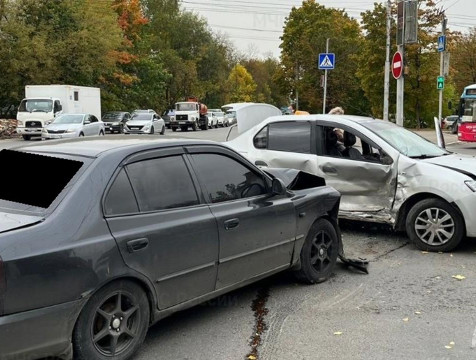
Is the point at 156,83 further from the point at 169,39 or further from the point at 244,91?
the point at 244,91

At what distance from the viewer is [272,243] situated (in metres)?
4.64

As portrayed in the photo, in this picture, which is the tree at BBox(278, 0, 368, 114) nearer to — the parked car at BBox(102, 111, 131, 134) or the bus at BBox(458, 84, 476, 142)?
the parked car at BBox(102, 111, 131, 134)

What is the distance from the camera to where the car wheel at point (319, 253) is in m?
5.17

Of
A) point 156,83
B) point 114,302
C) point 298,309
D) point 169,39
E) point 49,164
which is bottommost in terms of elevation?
point 298,309

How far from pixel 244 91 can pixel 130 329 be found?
81923mm

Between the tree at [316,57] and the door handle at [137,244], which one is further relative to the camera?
the tree at [316,57]

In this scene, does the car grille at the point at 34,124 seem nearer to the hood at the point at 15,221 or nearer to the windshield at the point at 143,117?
the windshield at the point at 143,117

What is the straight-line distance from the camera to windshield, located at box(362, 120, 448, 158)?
22.3 feet

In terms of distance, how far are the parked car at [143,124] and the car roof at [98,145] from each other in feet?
91.1

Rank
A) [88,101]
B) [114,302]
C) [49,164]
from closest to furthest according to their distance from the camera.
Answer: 1. [114,302]
2. [49,164]
3. [88,101]

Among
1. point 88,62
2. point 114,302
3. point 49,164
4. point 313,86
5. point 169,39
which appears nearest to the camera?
point 114,302

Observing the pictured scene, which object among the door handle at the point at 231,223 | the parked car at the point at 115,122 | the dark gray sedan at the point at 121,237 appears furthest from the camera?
the parked car at the point at 115,122

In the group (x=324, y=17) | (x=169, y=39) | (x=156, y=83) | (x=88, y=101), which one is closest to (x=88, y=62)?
(x=88, y=101)

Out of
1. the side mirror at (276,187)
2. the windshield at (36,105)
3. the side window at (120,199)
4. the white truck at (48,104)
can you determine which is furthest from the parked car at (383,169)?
the windshield at (36,105)
